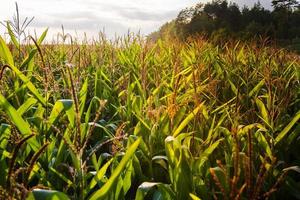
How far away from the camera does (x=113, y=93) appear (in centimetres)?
381

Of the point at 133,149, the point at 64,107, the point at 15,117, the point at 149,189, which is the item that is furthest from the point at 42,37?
the point at 133,149


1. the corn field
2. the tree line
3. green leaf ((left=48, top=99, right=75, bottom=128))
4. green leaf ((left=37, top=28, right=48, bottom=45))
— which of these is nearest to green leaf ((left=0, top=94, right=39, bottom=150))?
the corn field

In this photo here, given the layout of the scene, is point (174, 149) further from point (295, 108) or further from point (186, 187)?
point (295, 108)

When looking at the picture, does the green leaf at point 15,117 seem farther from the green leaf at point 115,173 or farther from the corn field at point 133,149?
the green leaf at point 115,173

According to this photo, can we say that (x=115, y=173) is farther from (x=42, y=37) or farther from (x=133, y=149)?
(x=42, y=37)

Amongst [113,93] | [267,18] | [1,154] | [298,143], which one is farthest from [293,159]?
[267,18]

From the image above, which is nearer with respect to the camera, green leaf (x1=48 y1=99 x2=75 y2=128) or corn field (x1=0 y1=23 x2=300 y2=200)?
corn field (x1=0 y1=23 x2=300 y2=200)

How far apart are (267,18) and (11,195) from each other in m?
56.1

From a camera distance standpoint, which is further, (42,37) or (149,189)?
(42,37)

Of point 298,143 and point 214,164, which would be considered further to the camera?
point 298,143

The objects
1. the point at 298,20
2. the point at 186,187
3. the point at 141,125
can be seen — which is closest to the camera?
the point at 186,187

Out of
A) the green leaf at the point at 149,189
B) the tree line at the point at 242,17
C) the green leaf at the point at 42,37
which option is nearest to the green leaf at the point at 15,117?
the green leaf at the point at 149,189

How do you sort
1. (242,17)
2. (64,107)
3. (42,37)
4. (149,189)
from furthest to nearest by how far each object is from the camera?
(242,17) → (42,37) → (64,107) → (149,189)

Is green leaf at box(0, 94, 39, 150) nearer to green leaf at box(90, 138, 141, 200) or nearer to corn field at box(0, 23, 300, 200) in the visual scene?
corn field at box(0, 23, 300, 200)
